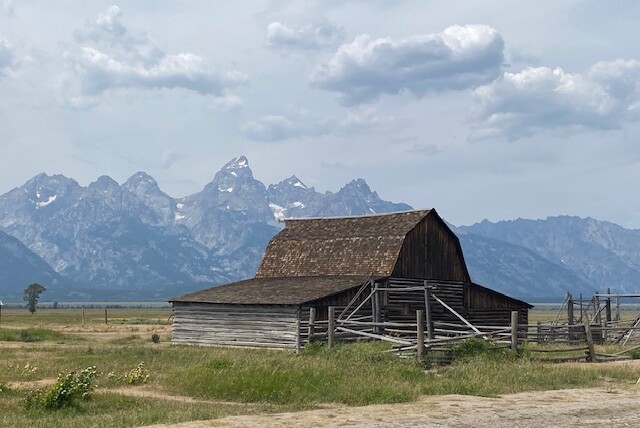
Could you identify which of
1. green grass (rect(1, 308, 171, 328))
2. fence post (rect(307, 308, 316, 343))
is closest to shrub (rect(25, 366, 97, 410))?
fence post (rect(307, 308, 316, 343))

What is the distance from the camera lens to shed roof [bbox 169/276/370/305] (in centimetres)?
3906

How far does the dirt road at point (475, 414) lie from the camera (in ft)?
54.3

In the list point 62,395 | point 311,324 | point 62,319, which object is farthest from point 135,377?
point 62,319

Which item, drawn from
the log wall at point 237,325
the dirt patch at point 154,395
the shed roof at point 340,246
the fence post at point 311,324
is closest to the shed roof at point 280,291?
the log wall at point 237,325

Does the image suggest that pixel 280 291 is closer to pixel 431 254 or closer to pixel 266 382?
pixel 431 254

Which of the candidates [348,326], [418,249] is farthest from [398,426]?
[418,249]

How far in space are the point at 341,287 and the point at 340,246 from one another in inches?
263

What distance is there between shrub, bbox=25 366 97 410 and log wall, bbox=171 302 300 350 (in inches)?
756

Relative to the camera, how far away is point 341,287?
131 ft

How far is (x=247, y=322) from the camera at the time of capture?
134ft

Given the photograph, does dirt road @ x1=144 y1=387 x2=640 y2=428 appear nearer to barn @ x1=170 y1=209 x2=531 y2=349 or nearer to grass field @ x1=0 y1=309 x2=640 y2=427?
grass field @ x1=0 y1=309 x2=640 y2=427

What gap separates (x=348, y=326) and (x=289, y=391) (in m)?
17.8

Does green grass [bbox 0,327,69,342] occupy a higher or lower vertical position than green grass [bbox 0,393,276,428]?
lower

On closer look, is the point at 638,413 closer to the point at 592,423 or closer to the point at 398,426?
the point at 592,423
